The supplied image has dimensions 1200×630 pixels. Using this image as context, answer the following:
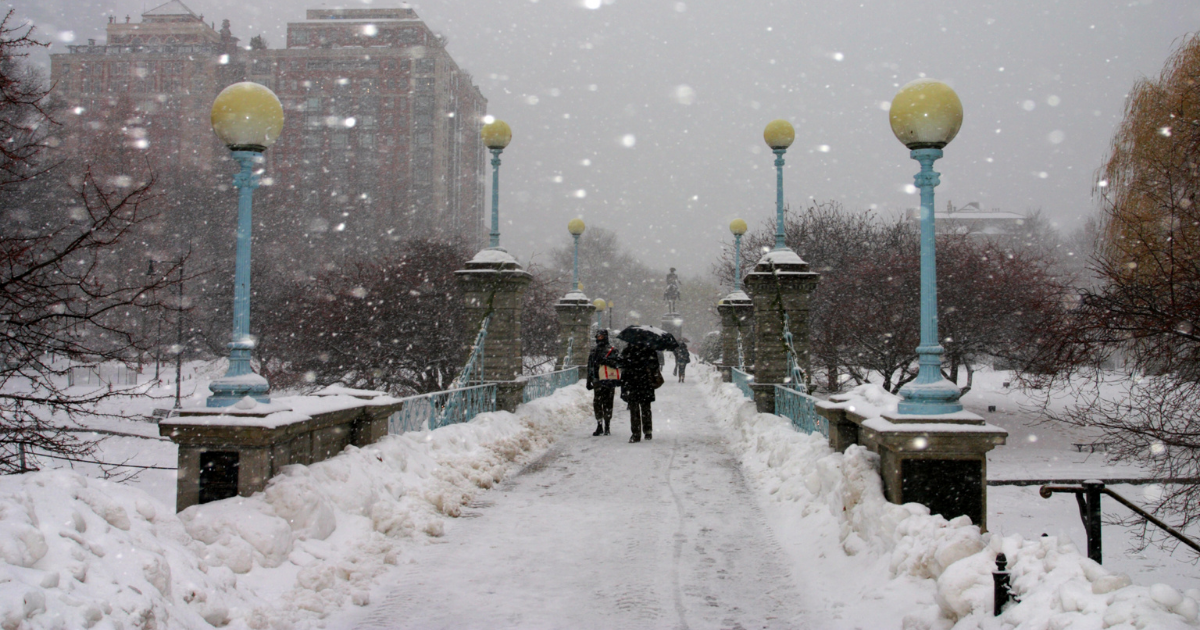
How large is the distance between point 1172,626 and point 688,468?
707 centimetres

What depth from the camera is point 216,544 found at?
15.2 feet

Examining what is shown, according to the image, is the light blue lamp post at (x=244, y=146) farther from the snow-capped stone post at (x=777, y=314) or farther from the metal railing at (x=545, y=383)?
the snow-capped stone post at (x=777, y=314)

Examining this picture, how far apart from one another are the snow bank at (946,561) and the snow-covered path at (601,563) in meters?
0.55

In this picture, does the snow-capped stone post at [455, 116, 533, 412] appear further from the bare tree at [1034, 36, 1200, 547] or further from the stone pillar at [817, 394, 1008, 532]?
the stone pillar at [817, 394, 1008, 532]

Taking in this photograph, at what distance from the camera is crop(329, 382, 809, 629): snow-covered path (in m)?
4.61

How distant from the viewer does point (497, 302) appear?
13328mm

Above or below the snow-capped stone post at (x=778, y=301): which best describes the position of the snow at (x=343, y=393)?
below

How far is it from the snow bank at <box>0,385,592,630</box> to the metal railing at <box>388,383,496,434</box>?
1.35m

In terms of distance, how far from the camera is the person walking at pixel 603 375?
12.5 meters

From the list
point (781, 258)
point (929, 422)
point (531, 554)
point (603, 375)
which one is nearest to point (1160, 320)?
point (929, 422)

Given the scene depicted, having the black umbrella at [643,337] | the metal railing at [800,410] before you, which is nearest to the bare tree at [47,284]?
the black umbrella at [643,337]

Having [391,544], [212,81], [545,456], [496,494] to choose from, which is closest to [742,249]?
[545,456]

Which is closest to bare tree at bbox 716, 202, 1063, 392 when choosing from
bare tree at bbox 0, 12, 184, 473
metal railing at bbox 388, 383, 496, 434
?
metal railing at bbox 388, 383, 496, 434

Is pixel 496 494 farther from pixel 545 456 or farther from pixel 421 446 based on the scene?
pixel 545 456
